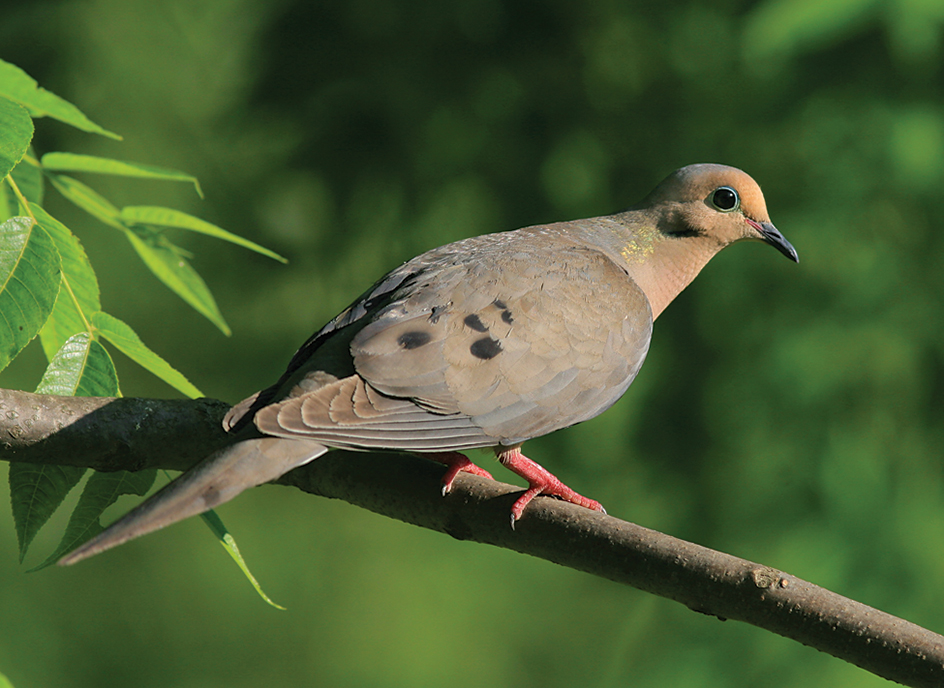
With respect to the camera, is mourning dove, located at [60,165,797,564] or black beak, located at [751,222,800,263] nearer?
mourning dove, located at [60,165,797,564]

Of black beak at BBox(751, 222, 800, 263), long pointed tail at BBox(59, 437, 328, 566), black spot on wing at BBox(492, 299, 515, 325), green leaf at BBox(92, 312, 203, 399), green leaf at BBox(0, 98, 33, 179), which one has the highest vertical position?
black beak at BBox(751, 222, 800, 263)

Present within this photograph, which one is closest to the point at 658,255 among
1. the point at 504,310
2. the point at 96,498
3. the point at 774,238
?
the point at 774,238

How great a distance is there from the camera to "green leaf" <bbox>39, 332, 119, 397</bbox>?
4.54 feet

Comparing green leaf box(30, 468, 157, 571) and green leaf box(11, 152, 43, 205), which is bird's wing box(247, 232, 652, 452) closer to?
green leaf box(30, 468, 157, 571)

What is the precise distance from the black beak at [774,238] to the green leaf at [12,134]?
1512 millimetres

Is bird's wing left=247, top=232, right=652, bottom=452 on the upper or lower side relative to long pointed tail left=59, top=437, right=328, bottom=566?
upper

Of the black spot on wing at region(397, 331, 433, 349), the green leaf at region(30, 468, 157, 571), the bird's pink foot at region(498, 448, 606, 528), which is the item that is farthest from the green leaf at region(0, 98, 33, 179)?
the bird's pink foot at region(498, 448, 606, 528)

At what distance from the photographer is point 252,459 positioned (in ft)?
4.08

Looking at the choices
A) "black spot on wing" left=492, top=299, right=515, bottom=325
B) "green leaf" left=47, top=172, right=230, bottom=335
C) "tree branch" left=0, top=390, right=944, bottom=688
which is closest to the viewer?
"tree branch" left=0, top=390, right=944, bottom=688

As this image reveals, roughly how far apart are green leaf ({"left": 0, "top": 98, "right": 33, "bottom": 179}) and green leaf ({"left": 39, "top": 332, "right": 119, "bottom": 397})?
30cm

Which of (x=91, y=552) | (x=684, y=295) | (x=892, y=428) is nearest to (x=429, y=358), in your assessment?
(x=91, y=552)

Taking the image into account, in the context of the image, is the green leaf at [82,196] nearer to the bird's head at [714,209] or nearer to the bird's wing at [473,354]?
the bird's wing at [473,354]

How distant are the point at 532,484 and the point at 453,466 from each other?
0.13 metres

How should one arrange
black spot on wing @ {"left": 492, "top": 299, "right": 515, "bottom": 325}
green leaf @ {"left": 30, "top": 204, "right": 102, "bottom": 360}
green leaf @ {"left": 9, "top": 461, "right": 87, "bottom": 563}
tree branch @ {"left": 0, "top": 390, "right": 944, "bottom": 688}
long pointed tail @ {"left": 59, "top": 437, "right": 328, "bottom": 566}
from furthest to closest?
black spot on wing @ {"left": 492, "top": 299, "right": 515, "bottom": 325}
green leaf @ {"left": 30, "top": 204, "right": 102, "bottom": 360}
green leaf @ {"left": 9, "top": 461, "right": 87, "bottom": 563}
tree branch @ {"left": 0, "top": 390, "right": 944, "bottom": 688}
long pointed tail @ {"left": 59, "top": 437, "right": 328, "bottom": 566}
